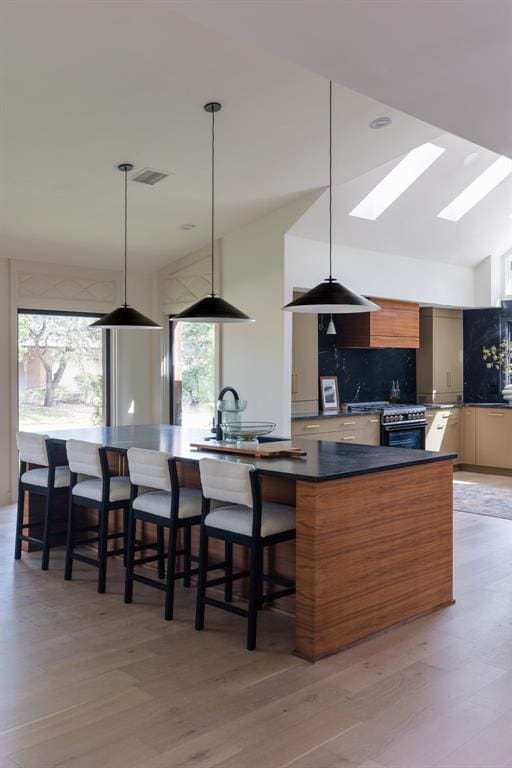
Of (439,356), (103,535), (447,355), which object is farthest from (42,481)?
(447,355)

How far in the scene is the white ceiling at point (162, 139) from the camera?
3.73m

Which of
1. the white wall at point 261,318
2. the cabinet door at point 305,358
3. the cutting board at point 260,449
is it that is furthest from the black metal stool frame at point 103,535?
the cabinet door at point 305,358

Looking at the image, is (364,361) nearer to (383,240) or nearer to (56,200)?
(383,240)

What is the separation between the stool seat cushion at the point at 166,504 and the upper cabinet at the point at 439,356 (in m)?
5.72

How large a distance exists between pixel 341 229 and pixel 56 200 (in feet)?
8.89

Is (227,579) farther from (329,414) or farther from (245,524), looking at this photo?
(329,414)

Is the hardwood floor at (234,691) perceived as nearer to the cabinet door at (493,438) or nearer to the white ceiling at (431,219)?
the white ceiling at (431,219)

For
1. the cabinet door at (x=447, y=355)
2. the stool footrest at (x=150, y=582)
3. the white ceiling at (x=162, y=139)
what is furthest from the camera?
the cabinet door at (x=447, y=355)

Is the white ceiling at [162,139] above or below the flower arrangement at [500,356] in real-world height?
above

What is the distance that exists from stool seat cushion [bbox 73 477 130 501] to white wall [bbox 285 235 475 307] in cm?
278

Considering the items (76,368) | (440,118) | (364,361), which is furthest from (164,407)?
(440,118)

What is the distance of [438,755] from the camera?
7.85ft

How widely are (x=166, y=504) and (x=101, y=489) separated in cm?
71

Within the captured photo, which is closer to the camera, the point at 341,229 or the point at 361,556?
the point at 361,556
